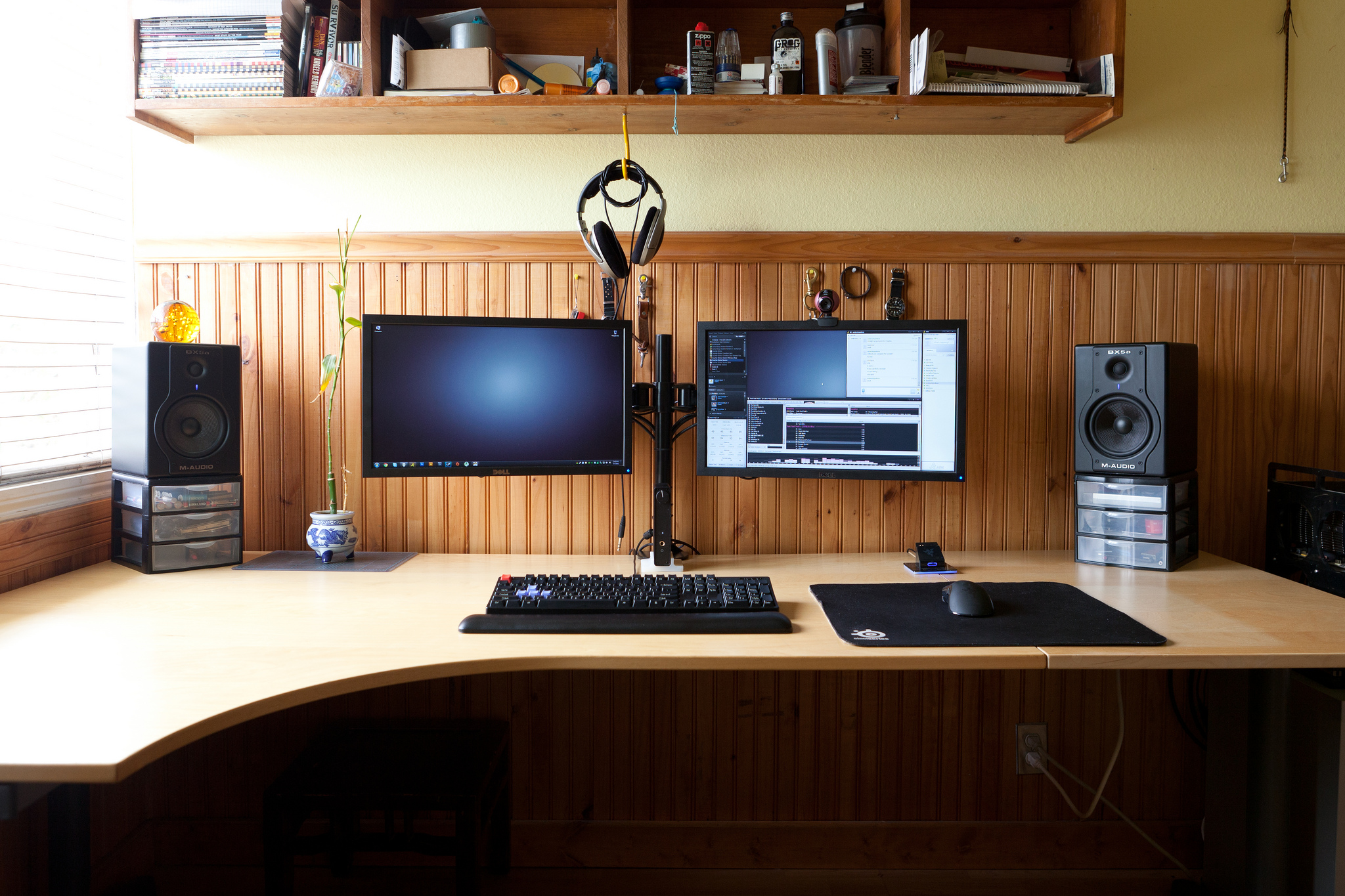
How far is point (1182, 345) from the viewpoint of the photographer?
5.64 ft

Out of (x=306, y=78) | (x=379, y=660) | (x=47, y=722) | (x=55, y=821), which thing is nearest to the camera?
(x=47, y=722)

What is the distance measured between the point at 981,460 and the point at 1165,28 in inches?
43.6

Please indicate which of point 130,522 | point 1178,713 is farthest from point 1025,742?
point 130,522

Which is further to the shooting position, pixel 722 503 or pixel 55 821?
pixel 722 503

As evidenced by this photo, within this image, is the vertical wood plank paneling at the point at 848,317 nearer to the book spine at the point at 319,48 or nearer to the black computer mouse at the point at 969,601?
the book spine at the point at 319,48

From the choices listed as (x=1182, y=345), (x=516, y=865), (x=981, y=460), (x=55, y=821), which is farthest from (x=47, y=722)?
(x=1182, y=345)

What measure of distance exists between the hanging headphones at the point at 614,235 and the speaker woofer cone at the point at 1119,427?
1.01m

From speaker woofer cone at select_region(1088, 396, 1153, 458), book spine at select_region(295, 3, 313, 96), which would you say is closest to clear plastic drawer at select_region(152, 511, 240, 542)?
book spine at select_region(295, 3, 313, 96)

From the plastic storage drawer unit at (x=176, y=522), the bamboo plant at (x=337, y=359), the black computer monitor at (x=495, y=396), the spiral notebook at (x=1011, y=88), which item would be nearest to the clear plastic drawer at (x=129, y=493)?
the plastic storage drawer unit at (x=176, y=522)

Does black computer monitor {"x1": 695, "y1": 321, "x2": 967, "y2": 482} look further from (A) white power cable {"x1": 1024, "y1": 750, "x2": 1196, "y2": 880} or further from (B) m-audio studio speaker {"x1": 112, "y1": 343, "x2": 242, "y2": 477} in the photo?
(B) m-audio studio speaker {"x1": 112, "y1": 343, "x2": 242, "y2": 477}

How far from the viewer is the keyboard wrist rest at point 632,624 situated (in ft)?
4.30

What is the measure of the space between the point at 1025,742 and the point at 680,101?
5.55ft

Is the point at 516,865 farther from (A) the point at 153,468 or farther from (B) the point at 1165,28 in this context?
(B) the point at 1165,28

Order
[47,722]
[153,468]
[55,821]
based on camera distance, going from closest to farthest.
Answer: [47,722]
[55,821]
[153,468]
